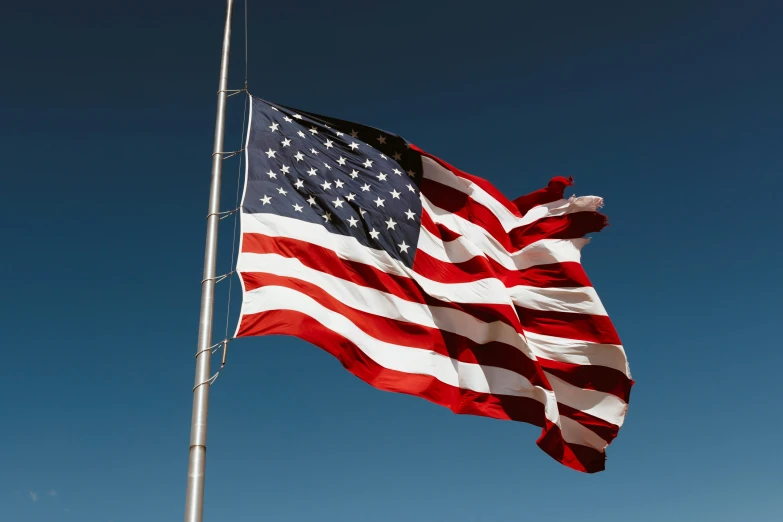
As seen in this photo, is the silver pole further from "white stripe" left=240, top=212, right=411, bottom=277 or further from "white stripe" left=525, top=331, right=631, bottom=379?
"white stripe" left=525, top=331, right=631, bottom=379

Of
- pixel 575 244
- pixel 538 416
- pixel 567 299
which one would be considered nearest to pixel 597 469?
pixel 538 416

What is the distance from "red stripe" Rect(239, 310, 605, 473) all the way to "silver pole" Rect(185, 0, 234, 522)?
609mm

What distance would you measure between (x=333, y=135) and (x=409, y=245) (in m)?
2.59

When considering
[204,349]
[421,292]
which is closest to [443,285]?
[421,292]

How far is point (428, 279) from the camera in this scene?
16141 millimetres

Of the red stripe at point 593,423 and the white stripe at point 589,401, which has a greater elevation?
the white stripe at point 589,401

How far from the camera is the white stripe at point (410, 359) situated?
502 inches

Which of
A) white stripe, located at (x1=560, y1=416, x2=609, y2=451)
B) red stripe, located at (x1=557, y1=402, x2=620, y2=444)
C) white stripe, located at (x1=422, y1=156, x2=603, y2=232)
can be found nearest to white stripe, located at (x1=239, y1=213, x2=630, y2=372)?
white stripe, located at (x1=422, y1=156, x2=603, y2=232)

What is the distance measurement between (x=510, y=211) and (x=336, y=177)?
16.8 feet

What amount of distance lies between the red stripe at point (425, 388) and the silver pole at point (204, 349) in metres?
0.61

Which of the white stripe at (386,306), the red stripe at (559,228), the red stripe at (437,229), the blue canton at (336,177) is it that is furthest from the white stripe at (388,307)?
the red stripe at (559,228)

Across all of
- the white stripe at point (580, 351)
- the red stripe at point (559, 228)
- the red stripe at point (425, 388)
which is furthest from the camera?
the red stripe at point (559, 228)

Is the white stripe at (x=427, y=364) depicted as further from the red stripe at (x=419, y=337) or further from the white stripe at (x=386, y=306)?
the white stripe at (x=386, y=306)

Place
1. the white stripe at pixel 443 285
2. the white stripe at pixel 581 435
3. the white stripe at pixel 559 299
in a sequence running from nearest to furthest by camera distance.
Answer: the white stripe at pixel 443 285, the white stripe at pixel 581 435, the white stripe at pixel 559 299
